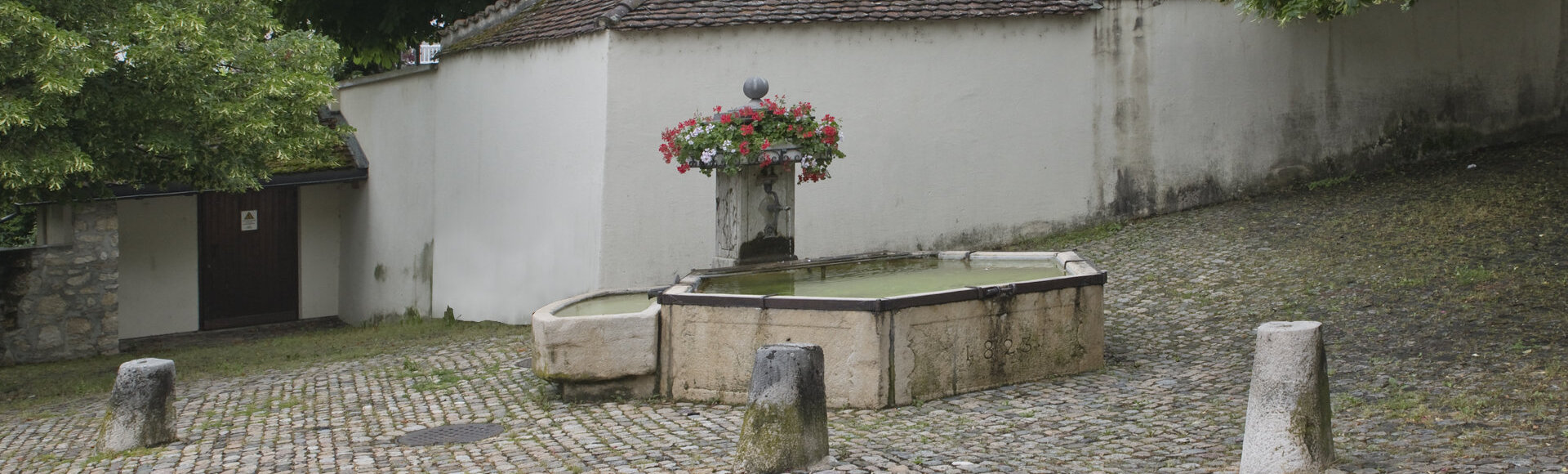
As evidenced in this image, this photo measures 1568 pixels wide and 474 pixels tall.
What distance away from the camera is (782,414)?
5949 millimetres

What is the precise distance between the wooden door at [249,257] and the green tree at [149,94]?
18.0ft

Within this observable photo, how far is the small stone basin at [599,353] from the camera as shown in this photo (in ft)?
25.1

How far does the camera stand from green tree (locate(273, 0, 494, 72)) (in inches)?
638

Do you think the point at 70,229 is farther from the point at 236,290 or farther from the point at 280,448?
the point at 280,448

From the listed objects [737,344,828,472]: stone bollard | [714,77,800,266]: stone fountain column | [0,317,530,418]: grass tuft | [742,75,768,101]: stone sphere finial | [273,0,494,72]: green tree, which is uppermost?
[273,0,494,72]: green tree

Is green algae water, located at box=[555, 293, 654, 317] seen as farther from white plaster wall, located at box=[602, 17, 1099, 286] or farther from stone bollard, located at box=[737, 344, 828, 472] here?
white plaster wall, located at box=[602, 17, 1099, 286]

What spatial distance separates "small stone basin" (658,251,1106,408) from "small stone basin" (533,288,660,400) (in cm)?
11

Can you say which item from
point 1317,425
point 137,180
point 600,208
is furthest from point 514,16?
point 1317,425

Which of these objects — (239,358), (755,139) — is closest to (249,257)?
(239,358)

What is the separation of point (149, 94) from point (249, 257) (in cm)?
724

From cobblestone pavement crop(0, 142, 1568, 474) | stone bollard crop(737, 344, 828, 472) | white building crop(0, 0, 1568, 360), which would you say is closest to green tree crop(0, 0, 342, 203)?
cobblestone pavement crop(0, 142, 1568, 474)

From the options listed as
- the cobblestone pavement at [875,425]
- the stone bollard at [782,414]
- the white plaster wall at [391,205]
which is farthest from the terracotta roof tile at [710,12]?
the stone bollard at [782,414]

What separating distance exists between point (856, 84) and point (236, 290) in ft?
28.1

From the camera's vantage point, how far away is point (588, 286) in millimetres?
12148
